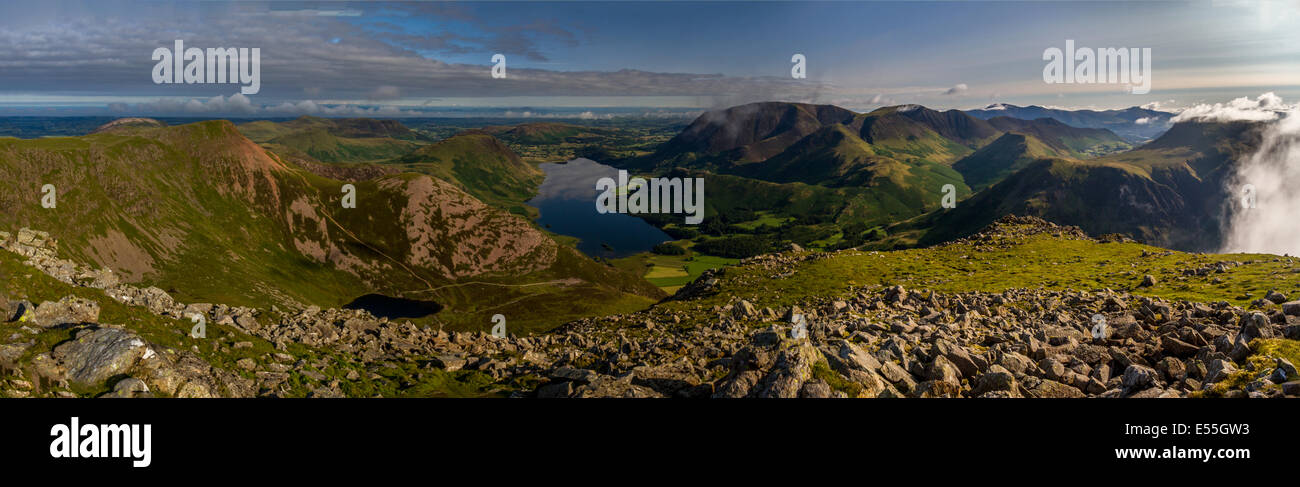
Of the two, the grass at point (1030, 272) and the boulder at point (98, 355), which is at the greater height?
the boulder at point (98, 355)

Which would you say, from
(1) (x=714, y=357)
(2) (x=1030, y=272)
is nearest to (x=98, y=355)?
(1) (x=714, y=357)

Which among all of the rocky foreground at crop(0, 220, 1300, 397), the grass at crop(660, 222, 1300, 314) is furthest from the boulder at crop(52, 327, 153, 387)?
the grass at crop(660, 222, 1300, 314)

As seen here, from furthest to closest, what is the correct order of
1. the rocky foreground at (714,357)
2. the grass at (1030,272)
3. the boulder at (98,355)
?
the grass at (1030,272), the rocky foreground at (714,357), the boulder at (98,355)

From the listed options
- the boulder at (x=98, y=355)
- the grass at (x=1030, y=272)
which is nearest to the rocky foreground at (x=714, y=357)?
the boulder at (x=98, y=355)

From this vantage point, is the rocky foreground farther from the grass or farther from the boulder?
the grass

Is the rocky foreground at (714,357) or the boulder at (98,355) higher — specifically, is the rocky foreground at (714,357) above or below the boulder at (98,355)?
below

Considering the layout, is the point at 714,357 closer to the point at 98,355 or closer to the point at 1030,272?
the point at 98,355

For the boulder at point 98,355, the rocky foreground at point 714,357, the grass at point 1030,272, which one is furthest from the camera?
the grass at point 1030,272

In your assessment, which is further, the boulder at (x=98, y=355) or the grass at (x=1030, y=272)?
the grass at (x=1030, y=272)

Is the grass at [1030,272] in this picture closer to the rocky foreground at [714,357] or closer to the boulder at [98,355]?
the rocky foreground at [714,357]
